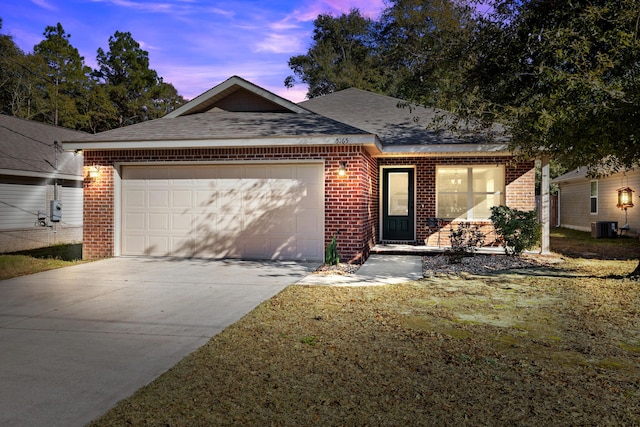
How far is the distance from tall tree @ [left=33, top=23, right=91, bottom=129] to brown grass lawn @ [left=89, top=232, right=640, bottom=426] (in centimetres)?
3259

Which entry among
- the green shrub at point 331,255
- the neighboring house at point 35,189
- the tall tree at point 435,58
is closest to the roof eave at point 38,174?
the neighboring house at point 35,189

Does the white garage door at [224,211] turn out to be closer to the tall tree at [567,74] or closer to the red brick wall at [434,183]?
the red brick wall at [434,183]

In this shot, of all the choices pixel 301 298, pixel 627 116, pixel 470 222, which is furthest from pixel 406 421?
pixel 470 222

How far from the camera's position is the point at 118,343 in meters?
4.85

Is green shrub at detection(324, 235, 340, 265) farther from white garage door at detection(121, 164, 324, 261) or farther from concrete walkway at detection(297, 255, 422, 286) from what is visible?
white garage door at detection(121, 164, 324, 261)

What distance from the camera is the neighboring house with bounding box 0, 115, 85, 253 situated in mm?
13773

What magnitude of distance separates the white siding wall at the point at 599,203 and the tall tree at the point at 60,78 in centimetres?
3244

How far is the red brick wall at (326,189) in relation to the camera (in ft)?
34.3

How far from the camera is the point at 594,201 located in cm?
2209

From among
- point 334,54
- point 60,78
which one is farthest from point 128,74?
point 334,54

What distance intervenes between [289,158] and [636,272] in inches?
286

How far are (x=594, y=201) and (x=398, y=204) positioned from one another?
13.3m

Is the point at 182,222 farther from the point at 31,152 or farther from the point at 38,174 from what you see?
the point at 31,152

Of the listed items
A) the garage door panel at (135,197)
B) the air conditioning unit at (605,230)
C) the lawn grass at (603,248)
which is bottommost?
the lawn grass at (603,248)
